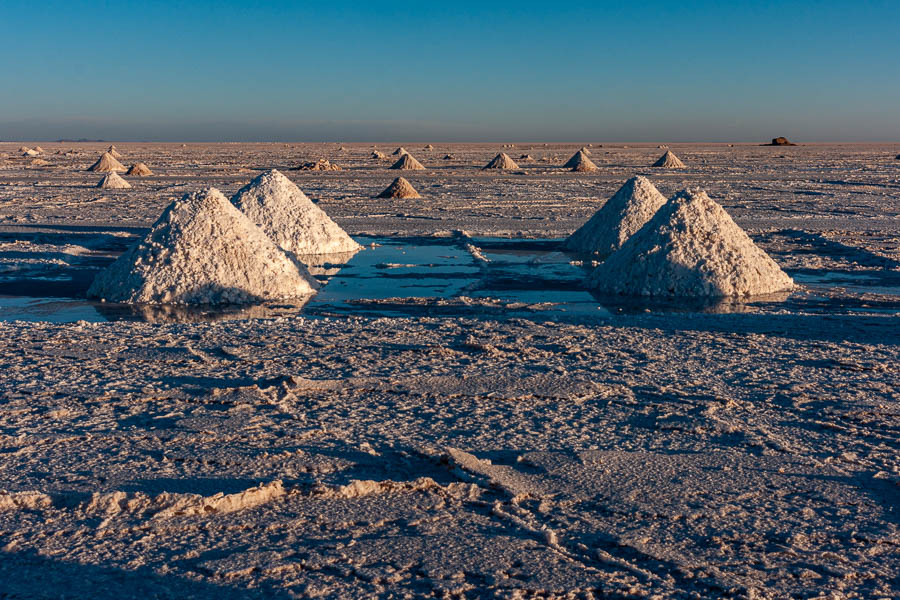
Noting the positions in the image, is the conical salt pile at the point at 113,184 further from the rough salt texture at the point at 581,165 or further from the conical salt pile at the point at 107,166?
the rough salt texture at the point at 581,165

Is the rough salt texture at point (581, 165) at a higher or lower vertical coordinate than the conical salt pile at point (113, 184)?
higher

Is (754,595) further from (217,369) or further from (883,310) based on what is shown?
(883,310)

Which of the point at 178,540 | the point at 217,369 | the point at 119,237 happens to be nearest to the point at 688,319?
the point at 217,369

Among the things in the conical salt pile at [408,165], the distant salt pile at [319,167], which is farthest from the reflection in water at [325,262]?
the distant salt pile at [319,167]

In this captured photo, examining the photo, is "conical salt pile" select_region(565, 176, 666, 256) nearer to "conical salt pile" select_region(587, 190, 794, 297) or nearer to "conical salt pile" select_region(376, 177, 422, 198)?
"conical salt pile" select_region(587, 190, 794, 297)

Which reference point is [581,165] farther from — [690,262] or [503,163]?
[690,262]

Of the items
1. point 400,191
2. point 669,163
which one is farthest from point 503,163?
point 400,191
